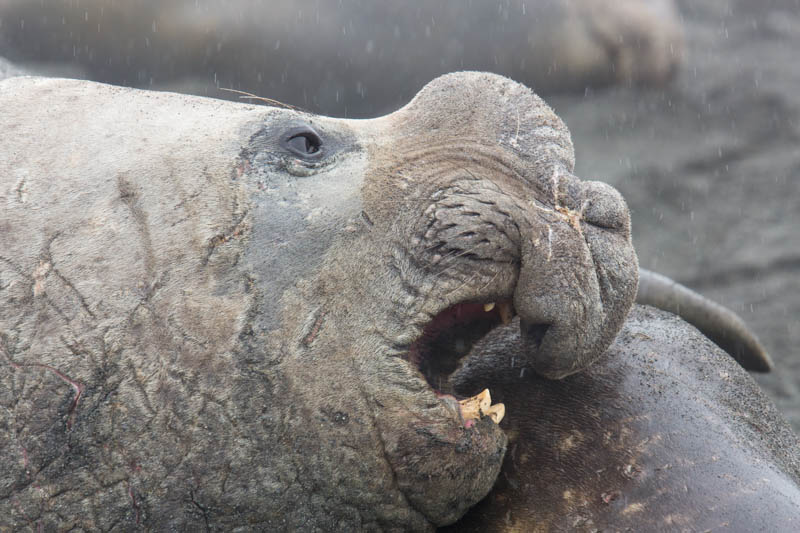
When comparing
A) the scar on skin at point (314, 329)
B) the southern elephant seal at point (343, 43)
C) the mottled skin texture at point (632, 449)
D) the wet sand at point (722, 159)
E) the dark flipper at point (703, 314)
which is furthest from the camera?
the wet sand at point (722, 159)

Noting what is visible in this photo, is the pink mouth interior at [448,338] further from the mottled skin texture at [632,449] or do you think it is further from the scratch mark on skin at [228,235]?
the scratch mark on skin at [228,235]

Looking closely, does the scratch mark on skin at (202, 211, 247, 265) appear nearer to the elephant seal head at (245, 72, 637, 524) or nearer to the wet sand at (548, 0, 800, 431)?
the elephant seal head at (245, 72, 637, 524)

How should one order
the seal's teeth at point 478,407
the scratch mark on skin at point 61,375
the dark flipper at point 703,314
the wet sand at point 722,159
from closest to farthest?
the scratch mark on skin at point 61,375, the seal's teeth at point 478,407, the dark flipper at point 703,314, the wet sand at point 722,159

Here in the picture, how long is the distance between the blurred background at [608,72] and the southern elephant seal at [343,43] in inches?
0.5

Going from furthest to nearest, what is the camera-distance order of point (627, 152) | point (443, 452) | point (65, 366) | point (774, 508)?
point (627, 152)
point (774, 508)
point (443, 452)
point (65, 366)

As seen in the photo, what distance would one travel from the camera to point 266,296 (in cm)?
225

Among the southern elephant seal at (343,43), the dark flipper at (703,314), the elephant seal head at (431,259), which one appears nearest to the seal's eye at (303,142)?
the elephant seal head at (431,259)

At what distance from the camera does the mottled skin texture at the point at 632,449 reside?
2539 millimetres

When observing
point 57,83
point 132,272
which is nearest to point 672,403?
point 132,272

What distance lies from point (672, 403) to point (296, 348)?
1.39 meters

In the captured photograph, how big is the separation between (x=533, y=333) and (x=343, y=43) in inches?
171

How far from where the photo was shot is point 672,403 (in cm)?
285

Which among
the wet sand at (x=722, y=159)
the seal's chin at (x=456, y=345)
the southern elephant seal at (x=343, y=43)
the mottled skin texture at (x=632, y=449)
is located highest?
the seal's chin at (x=456, y=345)

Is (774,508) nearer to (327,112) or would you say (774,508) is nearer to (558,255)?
(558,255)
